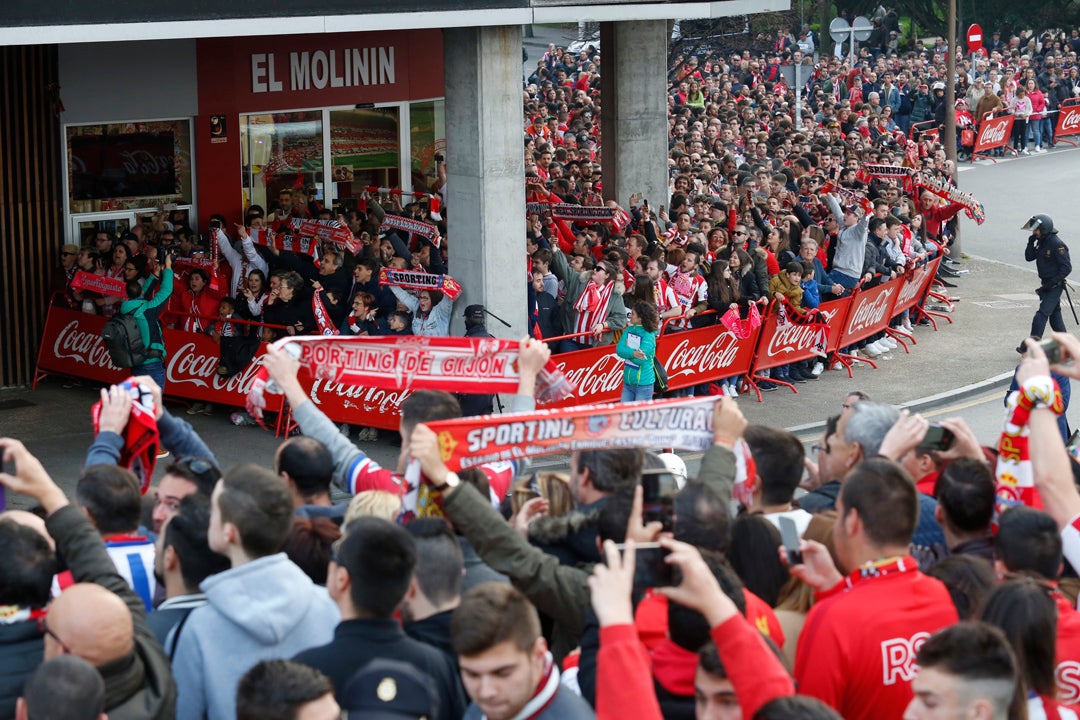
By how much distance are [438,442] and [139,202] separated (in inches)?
594

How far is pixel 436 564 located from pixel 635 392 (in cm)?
933

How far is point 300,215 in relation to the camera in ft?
67.8

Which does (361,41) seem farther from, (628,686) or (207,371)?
(628,686)

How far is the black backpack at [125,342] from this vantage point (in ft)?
50.3

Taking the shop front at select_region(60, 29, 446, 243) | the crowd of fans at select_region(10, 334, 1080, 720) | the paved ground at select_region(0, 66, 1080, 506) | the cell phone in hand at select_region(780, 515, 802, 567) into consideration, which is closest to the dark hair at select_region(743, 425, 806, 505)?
the crowd of fans at select_region(10, 334, 1080, 720)

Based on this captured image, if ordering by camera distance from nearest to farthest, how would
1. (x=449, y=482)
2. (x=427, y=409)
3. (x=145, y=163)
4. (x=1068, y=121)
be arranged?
1. (x=449, y=482)
2. (x=427, y=409)
3. (x=145, y=163)
4. (x=1068, y=121)

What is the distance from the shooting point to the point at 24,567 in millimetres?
5324

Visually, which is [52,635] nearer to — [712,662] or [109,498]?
[109,498]

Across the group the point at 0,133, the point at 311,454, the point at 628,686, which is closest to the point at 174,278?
the point at 0,133

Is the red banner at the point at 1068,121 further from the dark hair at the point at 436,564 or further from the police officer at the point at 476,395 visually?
the dark hair at the point at 436,564

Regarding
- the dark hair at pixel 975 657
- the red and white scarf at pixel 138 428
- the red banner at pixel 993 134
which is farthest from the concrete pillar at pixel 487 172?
the red banner at pixel 993 134

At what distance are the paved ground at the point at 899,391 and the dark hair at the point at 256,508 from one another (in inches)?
327

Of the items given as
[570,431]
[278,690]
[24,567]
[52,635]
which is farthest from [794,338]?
[278,690]

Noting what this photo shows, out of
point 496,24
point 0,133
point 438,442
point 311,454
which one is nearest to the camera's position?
point 438,442
